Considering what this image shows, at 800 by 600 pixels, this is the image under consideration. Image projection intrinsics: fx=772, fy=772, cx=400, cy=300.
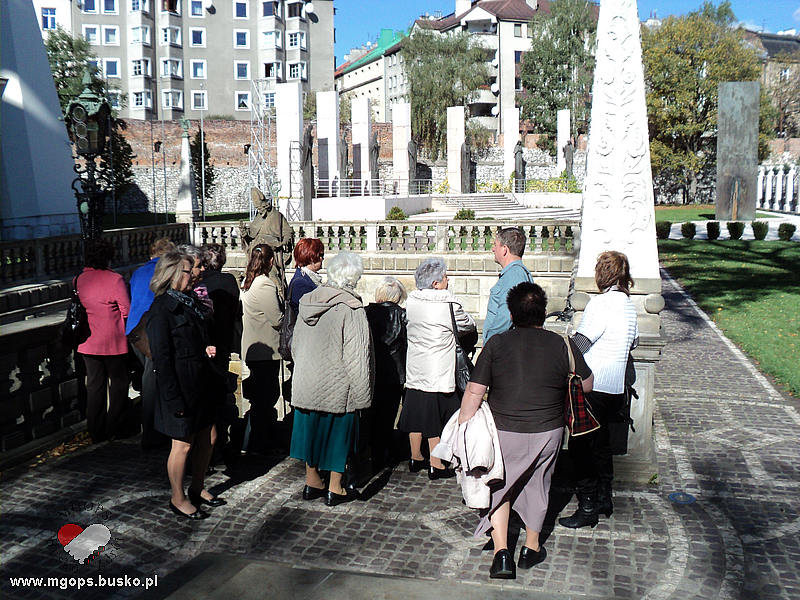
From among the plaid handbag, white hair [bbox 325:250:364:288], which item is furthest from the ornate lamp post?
the plaid handbag

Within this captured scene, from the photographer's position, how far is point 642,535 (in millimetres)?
5059

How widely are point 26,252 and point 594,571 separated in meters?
13.5

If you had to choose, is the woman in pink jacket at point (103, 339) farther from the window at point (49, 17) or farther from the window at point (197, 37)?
the window at point (197, 37)

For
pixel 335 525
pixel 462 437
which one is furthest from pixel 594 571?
pixel 335 525

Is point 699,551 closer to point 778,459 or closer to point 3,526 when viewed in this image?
point 778,459

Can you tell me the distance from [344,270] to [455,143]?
41.0 m

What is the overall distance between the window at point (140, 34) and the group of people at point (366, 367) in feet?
216

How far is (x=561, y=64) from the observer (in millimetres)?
66812

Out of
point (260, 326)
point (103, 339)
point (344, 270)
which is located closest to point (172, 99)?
point (103, 339)

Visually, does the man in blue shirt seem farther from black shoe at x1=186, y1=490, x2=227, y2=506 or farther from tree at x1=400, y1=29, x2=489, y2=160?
tree at x1=400, y1=29, x2=489, y2=160

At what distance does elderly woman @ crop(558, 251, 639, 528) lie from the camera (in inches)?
202

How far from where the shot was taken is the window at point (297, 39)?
232ft

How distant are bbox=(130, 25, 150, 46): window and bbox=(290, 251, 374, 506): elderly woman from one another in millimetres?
67180

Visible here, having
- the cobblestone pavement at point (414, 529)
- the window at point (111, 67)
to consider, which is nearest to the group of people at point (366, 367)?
the cobblestone pavement at point (414, 529)
